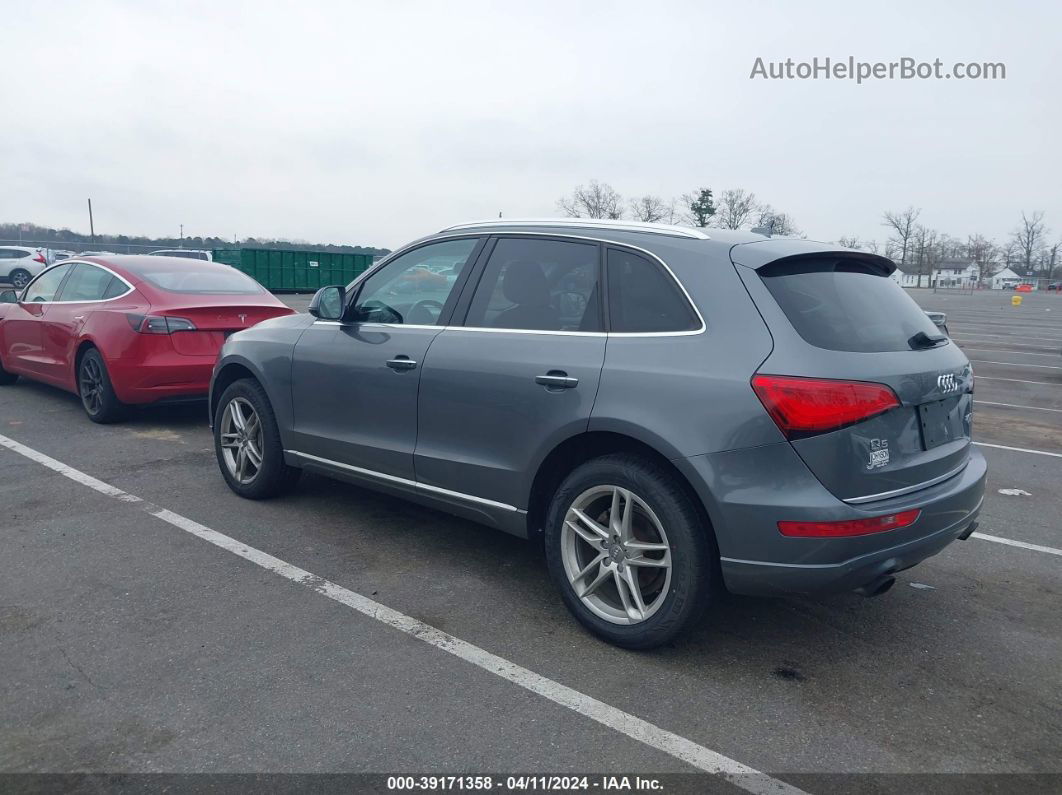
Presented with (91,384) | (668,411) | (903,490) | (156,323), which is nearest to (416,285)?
(668,411)

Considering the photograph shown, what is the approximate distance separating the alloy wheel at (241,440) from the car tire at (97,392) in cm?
242

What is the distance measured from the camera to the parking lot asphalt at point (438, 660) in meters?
2.78

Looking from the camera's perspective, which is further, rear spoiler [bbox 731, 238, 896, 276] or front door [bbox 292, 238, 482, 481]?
front door [bbox 292, 238, 482, 481]

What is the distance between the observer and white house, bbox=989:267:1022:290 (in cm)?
10700

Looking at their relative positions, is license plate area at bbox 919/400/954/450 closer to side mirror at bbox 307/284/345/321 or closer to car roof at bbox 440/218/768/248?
car roof at bbox 440/218/768/248

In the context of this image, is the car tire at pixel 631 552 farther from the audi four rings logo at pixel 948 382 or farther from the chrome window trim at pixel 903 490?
the audi four rings logo at pixel 948 382

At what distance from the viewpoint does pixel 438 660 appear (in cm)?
337

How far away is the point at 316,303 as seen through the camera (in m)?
4.88

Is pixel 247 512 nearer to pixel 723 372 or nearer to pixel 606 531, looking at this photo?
pixel 606 531

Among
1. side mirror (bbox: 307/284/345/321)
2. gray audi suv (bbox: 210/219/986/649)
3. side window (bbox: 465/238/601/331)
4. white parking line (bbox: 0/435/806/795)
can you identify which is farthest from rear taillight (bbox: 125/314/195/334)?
side window (bbox: 465/238/601/331)

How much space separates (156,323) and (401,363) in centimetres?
380

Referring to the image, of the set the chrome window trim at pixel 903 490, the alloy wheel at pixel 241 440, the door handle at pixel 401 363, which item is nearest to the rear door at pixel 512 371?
the door handle at pixel 401 363

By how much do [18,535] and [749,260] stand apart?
413 cm

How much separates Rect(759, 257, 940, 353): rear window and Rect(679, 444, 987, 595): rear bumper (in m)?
0.53
